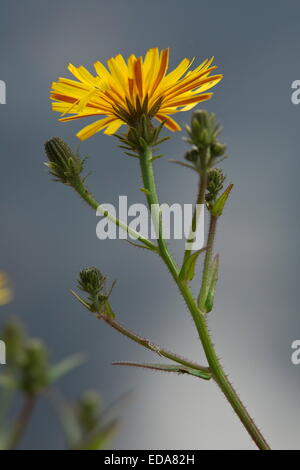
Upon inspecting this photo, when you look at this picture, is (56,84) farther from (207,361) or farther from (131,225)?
(207,361)

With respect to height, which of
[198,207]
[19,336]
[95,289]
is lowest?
[19,336]

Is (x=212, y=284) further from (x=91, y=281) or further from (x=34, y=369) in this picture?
(x=34, y=369)

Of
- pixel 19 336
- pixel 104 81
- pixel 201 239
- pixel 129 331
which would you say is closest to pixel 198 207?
pixel 201 239

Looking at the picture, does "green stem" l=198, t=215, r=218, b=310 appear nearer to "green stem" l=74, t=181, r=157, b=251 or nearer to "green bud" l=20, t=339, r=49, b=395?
"green stem" l=74, t=181, r=157, b=251

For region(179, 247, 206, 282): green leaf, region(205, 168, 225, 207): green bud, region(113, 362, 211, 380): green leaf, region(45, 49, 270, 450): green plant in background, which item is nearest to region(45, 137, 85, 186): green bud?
region(45, 49, 270, 450): green plant in background

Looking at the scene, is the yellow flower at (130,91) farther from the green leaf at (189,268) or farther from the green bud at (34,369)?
the green bud at (34,369)

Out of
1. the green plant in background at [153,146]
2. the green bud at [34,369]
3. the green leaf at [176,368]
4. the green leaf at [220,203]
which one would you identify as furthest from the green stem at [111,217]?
the green bud at [34,369]
